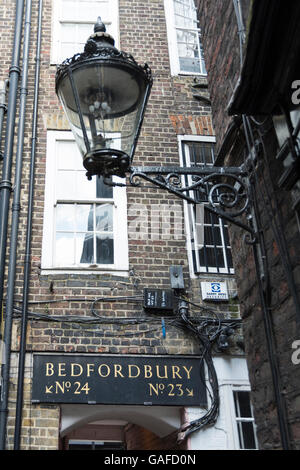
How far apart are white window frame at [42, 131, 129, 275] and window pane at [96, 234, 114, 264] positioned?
69 mm

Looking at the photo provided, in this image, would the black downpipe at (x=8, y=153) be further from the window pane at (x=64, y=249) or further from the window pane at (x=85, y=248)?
the window pane at (x=85, y=248)

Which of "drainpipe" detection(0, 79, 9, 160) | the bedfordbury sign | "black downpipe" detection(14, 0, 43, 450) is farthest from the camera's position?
"drainpipe" detection(0, 79, 9, 160)

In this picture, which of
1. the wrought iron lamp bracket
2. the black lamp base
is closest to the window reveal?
the wrought iron lamp bracket

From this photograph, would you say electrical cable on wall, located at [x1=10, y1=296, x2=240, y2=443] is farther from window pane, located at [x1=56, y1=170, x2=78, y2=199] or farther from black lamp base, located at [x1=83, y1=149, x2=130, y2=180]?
black lamp base, located at [x1=83, y1=149, x2=130, y2=180]

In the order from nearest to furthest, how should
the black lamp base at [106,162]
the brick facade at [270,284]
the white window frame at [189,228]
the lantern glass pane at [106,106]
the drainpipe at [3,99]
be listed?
the brick facade at [270,284], the black lamp base at [106,162], the lantern glass pane at [106,106], the white window frame at [189,228], the drainpipe at [3,99]

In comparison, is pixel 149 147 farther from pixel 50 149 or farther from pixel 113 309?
pixel 113 309

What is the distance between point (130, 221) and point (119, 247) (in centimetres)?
A: 45

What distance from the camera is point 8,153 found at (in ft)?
25.3

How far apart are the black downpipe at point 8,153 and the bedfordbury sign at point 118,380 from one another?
0.46 metres

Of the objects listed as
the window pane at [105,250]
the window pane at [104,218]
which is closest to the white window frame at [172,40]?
the window pane at [104,218]

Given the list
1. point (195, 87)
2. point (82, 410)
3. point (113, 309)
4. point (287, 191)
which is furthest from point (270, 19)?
point (195, 87)

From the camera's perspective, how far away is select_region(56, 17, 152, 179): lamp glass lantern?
3490mm

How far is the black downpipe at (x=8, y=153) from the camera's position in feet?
20.6

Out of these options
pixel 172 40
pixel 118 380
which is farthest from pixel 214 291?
pixel 172 40
